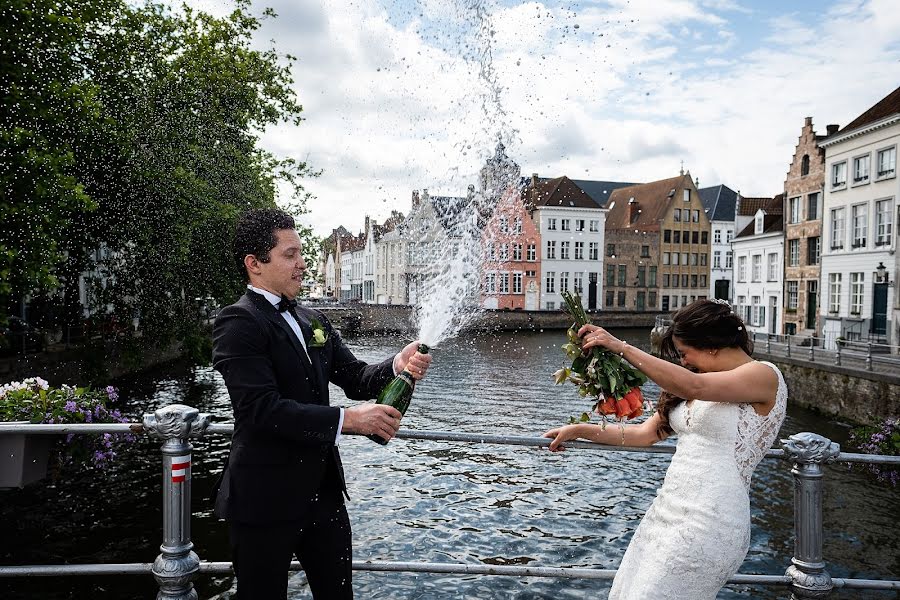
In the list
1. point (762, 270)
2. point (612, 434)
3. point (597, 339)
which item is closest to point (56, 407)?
point (612, 434)

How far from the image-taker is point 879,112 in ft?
115

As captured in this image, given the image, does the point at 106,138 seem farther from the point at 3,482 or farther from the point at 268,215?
the point at 268,215

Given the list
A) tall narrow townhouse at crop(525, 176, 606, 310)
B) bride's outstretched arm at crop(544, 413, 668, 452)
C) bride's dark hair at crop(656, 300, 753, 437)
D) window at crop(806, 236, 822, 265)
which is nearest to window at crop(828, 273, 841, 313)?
window at crop(806, 236, 822, 265)

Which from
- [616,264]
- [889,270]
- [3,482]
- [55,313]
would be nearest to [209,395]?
[55,313]

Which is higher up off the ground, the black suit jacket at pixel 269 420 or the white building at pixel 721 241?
the white building at pixel 721 241

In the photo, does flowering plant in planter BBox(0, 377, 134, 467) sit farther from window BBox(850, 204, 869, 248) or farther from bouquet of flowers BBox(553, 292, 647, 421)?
window BBox(850, 204, 869, 248)

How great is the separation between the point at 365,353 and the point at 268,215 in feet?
128

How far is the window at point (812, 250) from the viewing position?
135 feet

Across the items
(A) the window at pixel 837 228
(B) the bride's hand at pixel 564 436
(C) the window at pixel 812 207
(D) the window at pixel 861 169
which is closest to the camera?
(B) the bride's hand at pixel 564 436

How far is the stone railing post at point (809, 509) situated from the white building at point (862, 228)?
3260cm

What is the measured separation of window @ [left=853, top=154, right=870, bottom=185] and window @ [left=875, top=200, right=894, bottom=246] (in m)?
1.63

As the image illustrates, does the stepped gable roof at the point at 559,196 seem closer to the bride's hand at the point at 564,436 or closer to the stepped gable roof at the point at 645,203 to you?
the stepped gable roof at the point at 645,203

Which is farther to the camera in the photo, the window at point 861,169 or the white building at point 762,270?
the white building at point 762,270

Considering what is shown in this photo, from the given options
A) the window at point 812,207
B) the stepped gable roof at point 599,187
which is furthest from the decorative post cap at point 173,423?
the stepped gable roof at point 599,187
